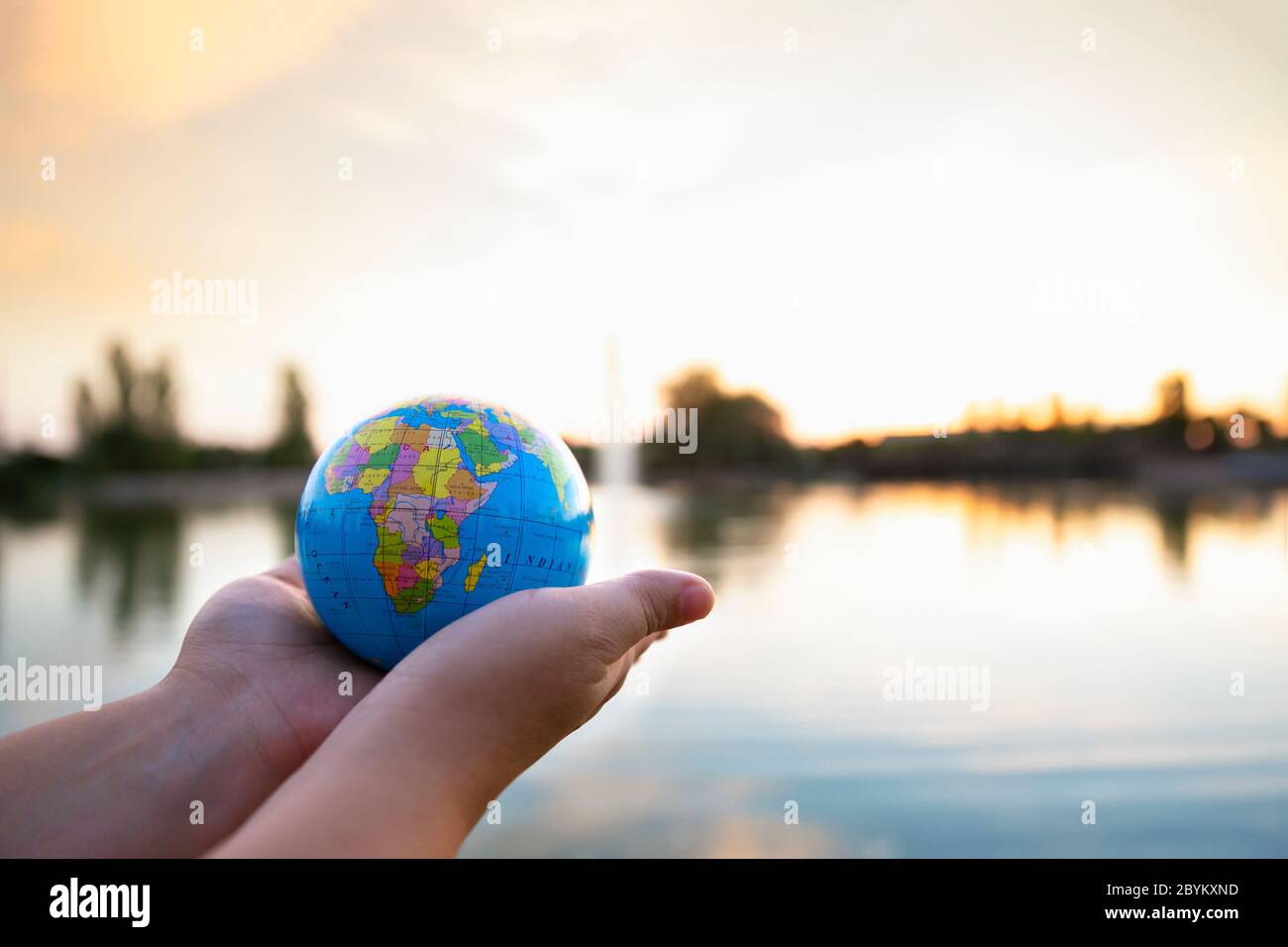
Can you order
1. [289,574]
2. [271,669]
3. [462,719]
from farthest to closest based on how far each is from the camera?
[289,574]
[271,669]
[462,719]

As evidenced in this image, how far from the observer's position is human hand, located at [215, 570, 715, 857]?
2.05 meters

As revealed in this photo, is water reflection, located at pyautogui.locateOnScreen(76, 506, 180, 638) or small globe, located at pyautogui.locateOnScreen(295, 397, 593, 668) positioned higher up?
small globe, located at pyautogui.locateOnScreen(295, 397, 593, 668)

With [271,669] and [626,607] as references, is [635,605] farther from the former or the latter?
[271,669]

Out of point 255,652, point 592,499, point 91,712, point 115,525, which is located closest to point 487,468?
point 592,499

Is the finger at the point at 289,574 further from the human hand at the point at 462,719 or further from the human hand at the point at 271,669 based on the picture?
the human hand at the point at 462,719

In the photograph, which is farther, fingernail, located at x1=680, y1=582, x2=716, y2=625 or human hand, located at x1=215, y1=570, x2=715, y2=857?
fingernail, located at x1=680, y1=582, x2=716, y2=625

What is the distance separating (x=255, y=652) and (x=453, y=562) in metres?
0.85

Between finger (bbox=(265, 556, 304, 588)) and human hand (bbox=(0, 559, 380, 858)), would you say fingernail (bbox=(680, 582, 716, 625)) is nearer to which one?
human hand (bbox=(0, 559, 380, 858))

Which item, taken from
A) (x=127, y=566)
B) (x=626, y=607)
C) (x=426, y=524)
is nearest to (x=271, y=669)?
(x=426, y=524)

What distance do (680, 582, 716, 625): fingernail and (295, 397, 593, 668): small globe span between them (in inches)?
22.3

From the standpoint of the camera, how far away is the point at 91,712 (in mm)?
2834

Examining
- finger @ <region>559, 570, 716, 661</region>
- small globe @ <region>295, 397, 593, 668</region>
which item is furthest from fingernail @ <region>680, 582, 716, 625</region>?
small globe @ <region>295, 397, 593, 668</region>

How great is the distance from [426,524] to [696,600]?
1.00 m

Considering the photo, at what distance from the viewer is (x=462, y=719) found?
8.03 feet
